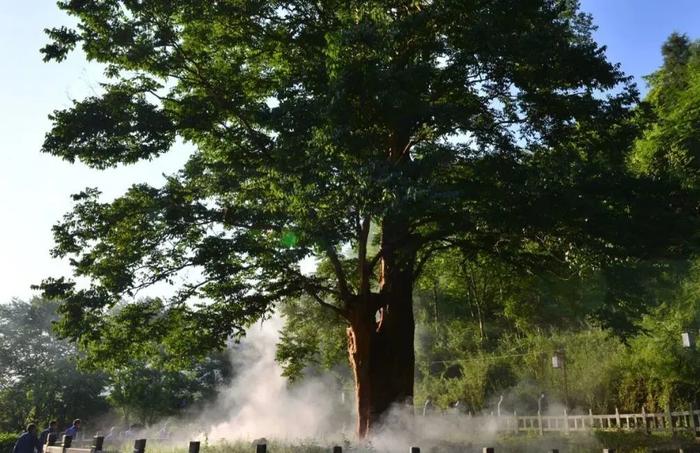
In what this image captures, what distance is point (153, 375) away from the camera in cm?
4391

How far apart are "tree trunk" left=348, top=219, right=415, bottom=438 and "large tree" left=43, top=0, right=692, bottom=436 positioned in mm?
49

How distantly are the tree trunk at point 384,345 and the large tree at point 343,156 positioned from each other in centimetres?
5

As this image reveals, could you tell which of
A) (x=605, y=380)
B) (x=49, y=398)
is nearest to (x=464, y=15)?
(x=605, y=380)

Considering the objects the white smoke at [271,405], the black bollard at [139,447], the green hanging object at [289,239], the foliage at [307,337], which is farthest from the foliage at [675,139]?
the black bollard at [139,447]

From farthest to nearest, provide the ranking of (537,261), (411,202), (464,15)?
(537,261)
(464,15)
(411,202)

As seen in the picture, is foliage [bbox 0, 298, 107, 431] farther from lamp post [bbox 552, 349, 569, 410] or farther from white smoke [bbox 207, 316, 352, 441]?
lamp post [bbox 552, 349, 569, 410]

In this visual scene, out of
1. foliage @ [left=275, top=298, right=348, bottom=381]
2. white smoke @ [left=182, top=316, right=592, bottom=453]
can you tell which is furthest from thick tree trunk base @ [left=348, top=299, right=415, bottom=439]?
white smoke @ [left=182, top=316, right=592, bottom=453]

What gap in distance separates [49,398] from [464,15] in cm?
4432

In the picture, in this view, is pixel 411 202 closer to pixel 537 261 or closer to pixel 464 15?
pixel 464 15

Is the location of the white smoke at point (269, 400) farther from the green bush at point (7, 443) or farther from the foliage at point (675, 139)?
the foliage at point (675, 139)

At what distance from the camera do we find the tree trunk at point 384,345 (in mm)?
16375

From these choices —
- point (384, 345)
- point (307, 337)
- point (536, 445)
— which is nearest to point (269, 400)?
point (307, 337)

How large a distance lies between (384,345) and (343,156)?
7.55 m

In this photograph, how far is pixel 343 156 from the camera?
38.0 feet
